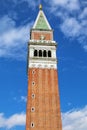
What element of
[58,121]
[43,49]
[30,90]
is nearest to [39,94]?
[30,90]

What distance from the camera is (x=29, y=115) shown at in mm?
46719

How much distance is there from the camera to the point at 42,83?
50.9 meters

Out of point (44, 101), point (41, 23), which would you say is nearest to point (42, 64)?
point (44, 101)

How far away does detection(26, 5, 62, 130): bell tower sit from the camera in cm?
4656

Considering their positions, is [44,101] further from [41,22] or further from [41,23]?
[41,22]

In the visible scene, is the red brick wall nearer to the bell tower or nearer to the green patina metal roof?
the bell tower

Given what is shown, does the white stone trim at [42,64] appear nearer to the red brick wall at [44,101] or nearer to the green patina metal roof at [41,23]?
the red brick wall at [44,101]

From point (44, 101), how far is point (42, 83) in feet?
12.7

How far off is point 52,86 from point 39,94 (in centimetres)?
312

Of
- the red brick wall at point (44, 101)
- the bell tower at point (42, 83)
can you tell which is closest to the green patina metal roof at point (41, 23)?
the bell tower at point (42, 83)

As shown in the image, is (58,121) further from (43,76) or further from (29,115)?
(43,76)

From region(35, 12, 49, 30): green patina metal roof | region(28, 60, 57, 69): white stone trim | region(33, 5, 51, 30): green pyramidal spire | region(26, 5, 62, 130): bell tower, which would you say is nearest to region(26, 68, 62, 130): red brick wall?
region(26, 5, 62, 130): bell tower

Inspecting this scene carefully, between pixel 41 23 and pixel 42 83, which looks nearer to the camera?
pixel 42 83

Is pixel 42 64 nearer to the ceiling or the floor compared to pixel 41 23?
nearer to the floor
